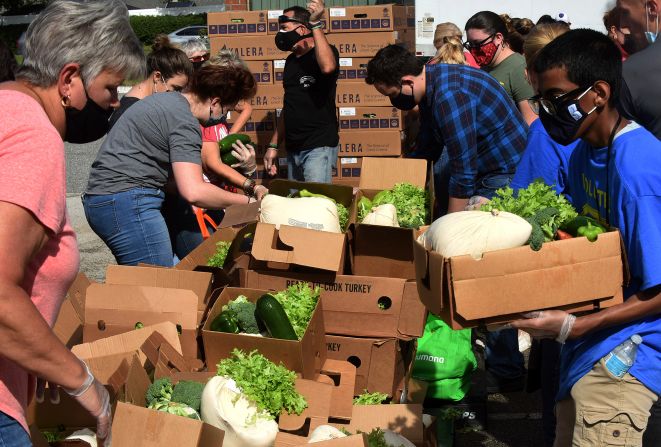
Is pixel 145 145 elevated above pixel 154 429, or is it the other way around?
pixel 145 145

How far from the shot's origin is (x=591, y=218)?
2.66m

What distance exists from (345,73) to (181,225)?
4149 millimetres

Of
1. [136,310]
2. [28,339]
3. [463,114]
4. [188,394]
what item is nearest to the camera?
[28,339]

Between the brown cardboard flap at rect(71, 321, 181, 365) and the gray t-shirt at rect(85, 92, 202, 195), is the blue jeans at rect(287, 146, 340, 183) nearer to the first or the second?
the gray t-shirt at rect(85, 92, 202, 195)

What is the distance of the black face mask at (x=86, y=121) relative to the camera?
2.40 metres

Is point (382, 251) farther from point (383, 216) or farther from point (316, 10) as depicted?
point (316, 10)

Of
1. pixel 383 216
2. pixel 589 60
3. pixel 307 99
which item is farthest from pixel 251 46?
pixel 589 60

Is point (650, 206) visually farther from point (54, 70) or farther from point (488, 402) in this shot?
point (488, 402)

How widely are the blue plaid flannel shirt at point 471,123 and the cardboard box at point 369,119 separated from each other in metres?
3.51

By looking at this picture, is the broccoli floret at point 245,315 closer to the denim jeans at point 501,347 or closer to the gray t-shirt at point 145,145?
the gray t-shirt at point 145,145

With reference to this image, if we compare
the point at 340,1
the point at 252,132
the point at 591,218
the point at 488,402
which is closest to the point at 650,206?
the point at 591,218

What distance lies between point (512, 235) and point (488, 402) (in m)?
2.90

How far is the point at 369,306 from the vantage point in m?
4.11

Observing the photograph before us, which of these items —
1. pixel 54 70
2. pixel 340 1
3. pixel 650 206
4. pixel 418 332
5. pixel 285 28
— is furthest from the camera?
pixel 340 1
